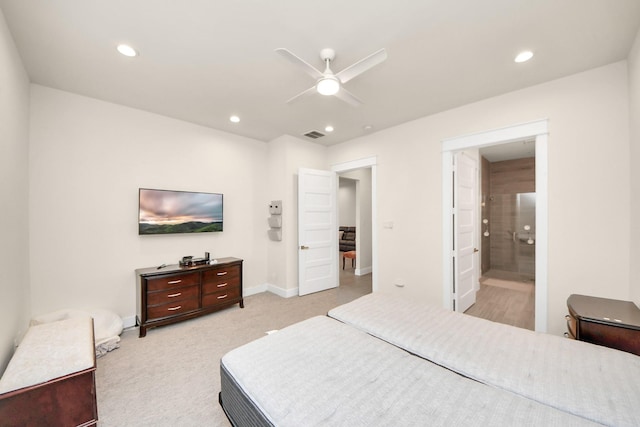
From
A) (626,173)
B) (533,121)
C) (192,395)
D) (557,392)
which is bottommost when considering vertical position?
(192,395)

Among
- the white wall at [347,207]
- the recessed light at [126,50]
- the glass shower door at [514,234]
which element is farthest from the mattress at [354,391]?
the white wall at [347,207]

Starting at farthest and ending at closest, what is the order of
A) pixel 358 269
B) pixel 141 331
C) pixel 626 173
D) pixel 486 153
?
pixel 358 269 < pixel 486 153 < pixel 141 331 < pixel 626 173

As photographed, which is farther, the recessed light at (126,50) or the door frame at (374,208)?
the door frame at (374,208)

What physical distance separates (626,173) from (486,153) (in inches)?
137

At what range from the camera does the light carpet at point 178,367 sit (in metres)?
1.77

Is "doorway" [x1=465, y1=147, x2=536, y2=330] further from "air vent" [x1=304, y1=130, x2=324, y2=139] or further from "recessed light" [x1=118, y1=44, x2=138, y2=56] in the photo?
"recessed light" [x1=118, y1=44, x2=138, y2=56]

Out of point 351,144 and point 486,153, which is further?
point 486,153

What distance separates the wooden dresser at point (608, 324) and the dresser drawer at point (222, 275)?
12.2ft

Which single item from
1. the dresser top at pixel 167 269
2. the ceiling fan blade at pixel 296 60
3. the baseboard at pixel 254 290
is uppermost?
the ceiling fan blade at pixel 296 60

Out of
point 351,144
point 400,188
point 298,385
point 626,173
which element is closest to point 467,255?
point 400,188

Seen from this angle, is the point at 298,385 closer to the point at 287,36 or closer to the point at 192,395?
the point at 192,395

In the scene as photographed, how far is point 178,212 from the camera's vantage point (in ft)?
11.7

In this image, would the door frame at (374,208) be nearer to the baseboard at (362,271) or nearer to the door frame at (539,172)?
the door frame at (539,172)

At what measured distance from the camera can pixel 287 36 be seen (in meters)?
1.92
